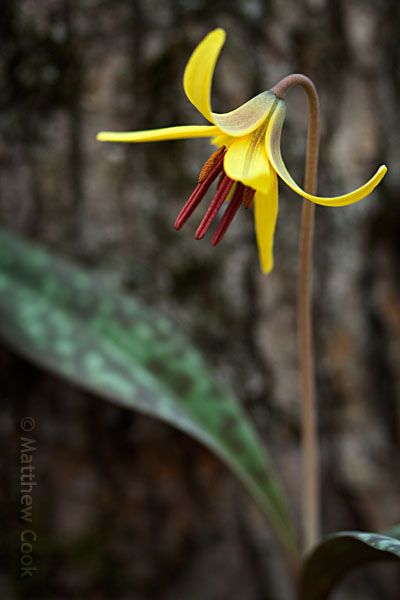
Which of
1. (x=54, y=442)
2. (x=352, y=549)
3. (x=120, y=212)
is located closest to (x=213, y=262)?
(x=120, y=212)

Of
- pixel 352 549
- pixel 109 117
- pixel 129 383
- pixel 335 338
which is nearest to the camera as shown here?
pixel 352 549

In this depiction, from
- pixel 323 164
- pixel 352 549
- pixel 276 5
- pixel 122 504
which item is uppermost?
pixel 276 5

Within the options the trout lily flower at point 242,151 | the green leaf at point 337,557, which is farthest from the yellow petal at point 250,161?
the green leaf at point 337,557

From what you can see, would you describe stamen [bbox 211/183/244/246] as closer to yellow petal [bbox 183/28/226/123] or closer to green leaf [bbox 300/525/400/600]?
yellow petal [bbox 183/28/226/123]

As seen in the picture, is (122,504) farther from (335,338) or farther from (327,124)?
(327,124)

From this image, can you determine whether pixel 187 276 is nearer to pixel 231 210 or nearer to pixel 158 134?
pixel 231 210

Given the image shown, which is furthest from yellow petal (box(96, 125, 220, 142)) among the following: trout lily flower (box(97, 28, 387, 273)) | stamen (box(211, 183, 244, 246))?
stamen (box(211, 183, 244, 246))
